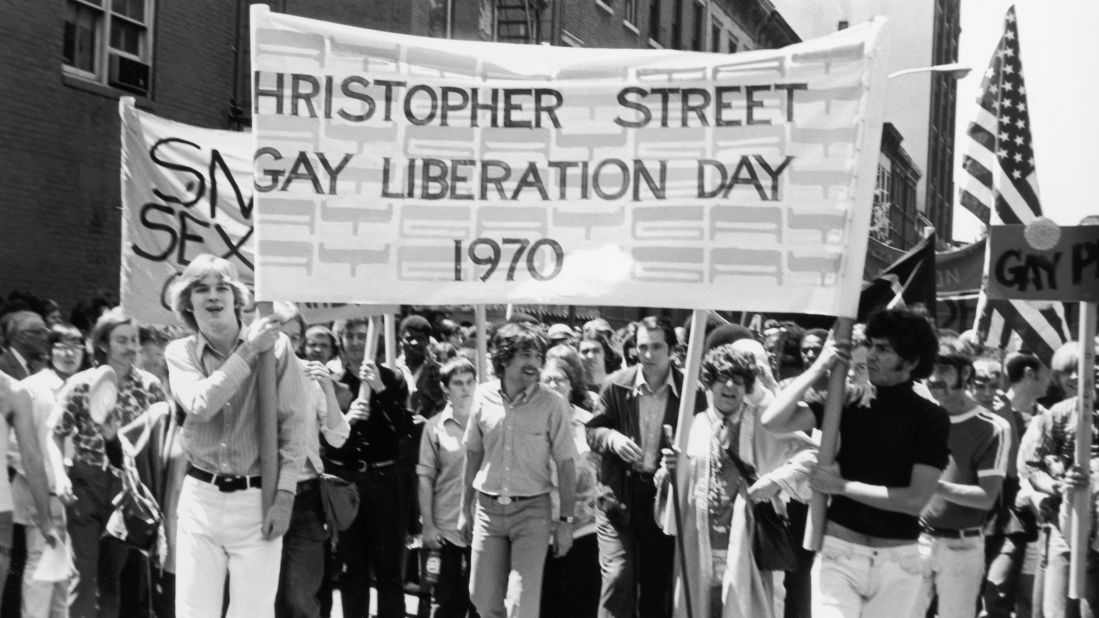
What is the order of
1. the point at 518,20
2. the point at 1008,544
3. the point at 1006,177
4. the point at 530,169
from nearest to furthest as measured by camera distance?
1. the point at 530,169
2. the point at 1008,544
3. the point at 1006,177
4. the point at 518,20

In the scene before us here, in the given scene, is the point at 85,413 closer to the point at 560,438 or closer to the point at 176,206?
the point at 176,206

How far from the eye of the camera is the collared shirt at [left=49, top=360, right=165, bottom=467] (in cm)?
766

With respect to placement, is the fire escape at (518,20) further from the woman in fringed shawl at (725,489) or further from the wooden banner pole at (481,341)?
the woman in fringed shawl at (725,489)

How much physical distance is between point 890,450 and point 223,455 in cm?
268

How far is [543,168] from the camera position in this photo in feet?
21.1

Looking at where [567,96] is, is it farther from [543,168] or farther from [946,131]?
[946,131]

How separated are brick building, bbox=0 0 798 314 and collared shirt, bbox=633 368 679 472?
8.94 m

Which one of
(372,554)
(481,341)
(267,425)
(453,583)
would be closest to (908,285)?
(481,341)

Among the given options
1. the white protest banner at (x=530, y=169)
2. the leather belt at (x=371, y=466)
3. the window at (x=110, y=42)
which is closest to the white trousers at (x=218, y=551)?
the white protest banner at (x=530, y=169)

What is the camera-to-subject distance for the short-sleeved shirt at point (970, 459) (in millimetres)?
7316

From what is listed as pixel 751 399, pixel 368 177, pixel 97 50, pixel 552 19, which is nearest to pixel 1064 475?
pixel 751 399

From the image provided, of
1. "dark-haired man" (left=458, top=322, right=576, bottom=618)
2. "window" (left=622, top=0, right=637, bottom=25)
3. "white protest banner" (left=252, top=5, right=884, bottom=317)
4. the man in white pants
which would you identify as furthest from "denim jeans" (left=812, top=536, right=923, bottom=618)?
"window" (left=622, top=0, right=637, bottom=25)

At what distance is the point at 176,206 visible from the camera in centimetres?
934

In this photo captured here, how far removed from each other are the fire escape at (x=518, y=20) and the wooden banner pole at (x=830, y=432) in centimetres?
1979
